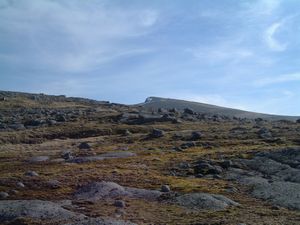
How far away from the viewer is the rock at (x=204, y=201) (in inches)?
1458

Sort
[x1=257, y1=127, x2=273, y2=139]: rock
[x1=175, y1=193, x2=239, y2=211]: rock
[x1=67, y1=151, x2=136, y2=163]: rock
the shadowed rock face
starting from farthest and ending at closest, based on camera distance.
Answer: [x1=257, y1=127, x2=273, y2=139]: rock
[x1=67, y1=151, x2=136, y2=163]: rock
the shadowed rock face
[x1=175, y1=193, x2=239, y2=211]: rock

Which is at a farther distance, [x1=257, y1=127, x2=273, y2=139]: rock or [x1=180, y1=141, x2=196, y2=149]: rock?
[x1=257, y1=127, x2=273, y2=139]: rock

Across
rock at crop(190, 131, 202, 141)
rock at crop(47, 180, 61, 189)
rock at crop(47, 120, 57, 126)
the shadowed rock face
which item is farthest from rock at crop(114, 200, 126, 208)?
rock at crop(47, 120, 57, 126)

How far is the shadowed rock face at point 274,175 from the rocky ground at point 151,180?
0.29ft

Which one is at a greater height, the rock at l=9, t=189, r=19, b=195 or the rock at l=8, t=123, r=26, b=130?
the rock at l=8, t=123, r=26, b=130

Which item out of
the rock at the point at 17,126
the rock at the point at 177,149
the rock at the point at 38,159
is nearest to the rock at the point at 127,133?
the rock at the point at 177,149

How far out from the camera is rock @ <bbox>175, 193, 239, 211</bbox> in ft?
121

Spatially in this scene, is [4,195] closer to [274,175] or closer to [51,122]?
[274,175]

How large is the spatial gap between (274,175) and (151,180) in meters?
14.2

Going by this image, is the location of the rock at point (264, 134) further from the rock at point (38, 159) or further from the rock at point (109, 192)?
the rock at point (109, 192)

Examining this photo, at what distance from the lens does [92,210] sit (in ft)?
115

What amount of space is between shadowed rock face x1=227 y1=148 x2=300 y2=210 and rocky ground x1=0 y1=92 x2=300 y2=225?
0.29 ft

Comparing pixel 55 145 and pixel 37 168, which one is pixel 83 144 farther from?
pixel 37 168

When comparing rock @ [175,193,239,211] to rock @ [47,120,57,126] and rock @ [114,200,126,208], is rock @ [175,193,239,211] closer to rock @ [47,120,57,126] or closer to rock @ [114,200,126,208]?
rock @ [114,200,126,208]
